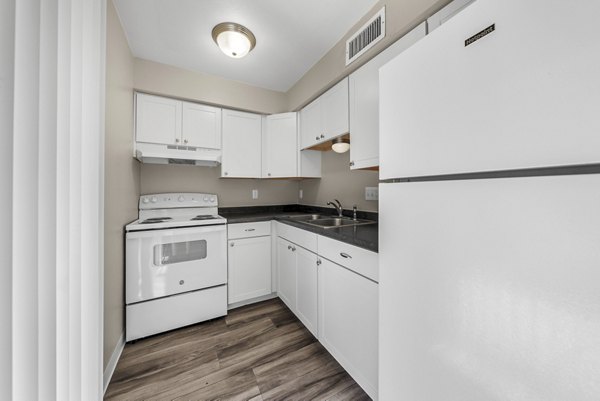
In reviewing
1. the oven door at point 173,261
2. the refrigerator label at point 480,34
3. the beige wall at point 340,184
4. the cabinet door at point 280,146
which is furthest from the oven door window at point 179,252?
the refrigerator label at point 480,34

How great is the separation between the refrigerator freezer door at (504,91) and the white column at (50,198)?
114 cm

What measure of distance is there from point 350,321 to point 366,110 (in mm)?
1458

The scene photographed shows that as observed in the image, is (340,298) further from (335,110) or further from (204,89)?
(204,89)

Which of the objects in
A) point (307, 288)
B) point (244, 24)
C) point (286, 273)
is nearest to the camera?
point (244, 24)

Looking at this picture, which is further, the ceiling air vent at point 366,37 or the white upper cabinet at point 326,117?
the white upper cabinet at point 326,117

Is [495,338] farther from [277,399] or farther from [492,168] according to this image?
[277,399]

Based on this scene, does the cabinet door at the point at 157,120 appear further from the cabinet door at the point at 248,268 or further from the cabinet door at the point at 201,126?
the cabinet door at the point at 248,268

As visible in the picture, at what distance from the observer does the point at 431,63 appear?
29.1 inches

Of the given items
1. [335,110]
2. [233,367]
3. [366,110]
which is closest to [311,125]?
[335,110]

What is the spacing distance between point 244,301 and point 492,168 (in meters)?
2.35

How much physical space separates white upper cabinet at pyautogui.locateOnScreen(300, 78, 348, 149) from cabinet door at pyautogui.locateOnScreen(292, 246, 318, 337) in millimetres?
1116

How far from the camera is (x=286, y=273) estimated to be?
85.2 inches

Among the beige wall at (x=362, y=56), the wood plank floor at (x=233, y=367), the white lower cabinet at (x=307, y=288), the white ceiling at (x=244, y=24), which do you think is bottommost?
the wood plank floor at (x=233, y=367)

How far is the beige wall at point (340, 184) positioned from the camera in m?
2.05
